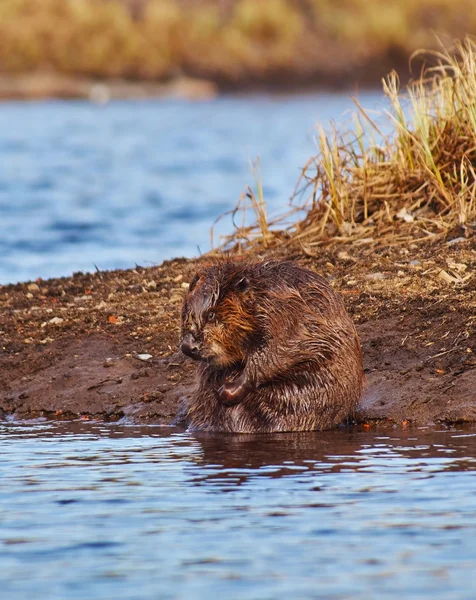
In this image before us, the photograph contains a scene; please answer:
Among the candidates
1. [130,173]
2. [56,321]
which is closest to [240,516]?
[56,321]

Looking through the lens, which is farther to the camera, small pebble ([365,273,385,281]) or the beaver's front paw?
small pebble ([365,273,385,281])

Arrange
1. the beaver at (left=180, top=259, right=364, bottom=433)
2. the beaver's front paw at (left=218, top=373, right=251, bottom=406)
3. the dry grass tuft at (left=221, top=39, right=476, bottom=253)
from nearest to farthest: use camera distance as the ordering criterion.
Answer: the beaver at (left=180, top=259, right=364, bottom=433)
the beaver's front paw at (left=218, top=373, right=251, bottom=406)
the dry grass tuft at (left=221, top=39, right=476, bottom=253)

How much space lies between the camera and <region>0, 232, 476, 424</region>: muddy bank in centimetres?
747

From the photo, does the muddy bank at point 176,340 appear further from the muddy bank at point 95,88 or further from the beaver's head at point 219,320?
the muddy bank at point 95,88

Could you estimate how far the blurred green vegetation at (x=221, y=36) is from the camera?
48.2m

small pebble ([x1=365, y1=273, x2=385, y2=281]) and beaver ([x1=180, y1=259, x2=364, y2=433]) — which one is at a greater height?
small pebble ([x1=365, y1=273, x2=385, y2=281])

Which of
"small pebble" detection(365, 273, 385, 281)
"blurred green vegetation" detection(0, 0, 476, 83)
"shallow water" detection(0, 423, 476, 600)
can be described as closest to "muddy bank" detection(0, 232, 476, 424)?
"small pebble" detection(365, 273, 385, 281)

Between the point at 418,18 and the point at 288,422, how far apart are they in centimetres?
5004

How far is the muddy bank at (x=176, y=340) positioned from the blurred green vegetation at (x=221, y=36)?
39.4m

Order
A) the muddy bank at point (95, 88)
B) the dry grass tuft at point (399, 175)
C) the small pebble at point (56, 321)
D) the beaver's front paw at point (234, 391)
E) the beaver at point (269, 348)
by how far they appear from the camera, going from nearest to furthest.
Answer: the beaver at point (269, 348) < the beaver's front paw at point (234, 391) < the small pebble at point (56, 321) < the dry grass tuft at point (399, 175) < the muddy bank at point (95, 88)

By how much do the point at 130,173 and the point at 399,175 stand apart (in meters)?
15.6

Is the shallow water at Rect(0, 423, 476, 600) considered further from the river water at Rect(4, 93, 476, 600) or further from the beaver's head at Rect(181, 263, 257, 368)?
the beaver's head at Rect(181, 263, 257, 368)

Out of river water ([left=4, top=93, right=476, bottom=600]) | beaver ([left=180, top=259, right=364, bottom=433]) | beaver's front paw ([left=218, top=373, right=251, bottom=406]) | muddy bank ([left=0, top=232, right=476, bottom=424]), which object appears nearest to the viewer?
river water ([left=4, top=93, right=476, bottom=600])

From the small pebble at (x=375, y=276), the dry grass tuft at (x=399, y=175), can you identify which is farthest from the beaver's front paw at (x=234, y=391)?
the dry grass tuft at (x=399, y=175)
